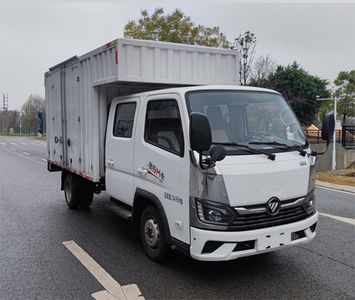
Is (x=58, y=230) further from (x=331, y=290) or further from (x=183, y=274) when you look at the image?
(x=331, y=290)

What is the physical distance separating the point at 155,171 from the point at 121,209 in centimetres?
139

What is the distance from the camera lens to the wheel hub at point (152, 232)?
4.83m

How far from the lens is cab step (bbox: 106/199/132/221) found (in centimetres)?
550

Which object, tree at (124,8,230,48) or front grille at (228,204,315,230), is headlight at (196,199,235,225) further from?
tree at (124,8,230,48)

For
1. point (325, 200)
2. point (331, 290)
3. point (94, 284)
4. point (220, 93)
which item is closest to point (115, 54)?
point (220, 93)

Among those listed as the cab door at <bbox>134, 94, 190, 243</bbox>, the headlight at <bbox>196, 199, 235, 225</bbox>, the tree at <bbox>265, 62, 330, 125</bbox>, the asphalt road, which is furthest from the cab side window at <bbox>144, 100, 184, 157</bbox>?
the tree at <bbox>265, 62, 330, 125</bbox>

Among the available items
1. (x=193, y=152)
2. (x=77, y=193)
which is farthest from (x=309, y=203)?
(x=77, y=193)

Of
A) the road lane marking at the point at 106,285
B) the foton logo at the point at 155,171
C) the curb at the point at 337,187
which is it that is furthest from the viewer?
the curb at the point at 337,187

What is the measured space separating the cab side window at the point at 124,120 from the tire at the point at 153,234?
3.64ft

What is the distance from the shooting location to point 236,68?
21.4 ft

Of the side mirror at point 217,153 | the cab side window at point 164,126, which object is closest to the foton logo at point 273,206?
the side mirror at point 217,153

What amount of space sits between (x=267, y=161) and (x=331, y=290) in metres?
1.49

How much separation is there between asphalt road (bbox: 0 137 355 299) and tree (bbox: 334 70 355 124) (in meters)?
55.7

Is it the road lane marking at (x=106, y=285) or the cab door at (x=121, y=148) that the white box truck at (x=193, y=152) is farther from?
the road lane marking at (x=106, y=285)
